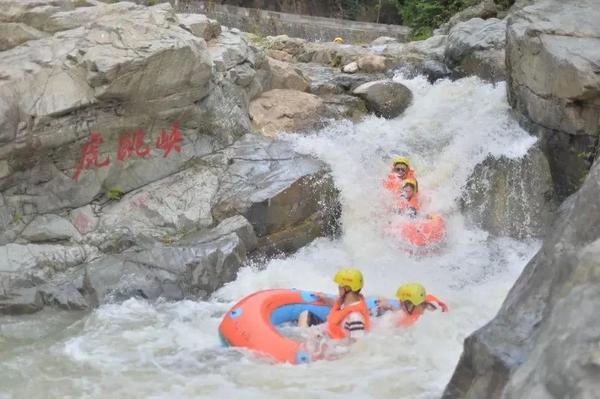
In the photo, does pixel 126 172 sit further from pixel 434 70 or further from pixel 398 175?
pixel 434 70

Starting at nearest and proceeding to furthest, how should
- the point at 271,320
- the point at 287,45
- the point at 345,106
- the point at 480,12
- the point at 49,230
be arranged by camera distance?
1. the point at 271,320
2. the point at 49,230
3. the point at 345,106
4. the point at 287,45
5. the point at 480,12

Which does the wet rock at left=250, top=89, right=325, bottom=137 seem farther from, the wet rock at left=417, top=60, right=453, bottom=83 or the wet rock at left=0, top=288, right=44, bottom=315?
the wet rock at left=0, top=288, right=44, bottom=315

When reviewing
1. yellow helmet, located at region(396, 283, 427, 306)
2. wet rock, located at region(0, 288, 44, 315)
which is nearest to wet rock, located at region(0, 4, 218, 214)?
wet rock, located at region(0, 288, 44, 315)

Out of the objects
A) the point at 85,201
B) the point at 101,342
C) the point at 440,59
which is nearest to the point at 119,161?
the point at 85,201

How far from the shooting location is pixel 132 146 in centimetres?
816

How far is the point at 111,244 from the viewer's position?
7613 mm

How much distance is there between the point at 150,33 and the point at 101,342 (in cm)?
403

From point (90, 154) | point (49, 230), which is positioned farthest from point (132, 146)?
point (49, 230)

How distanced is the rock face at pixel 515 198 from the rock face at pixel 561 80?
24 centimetres

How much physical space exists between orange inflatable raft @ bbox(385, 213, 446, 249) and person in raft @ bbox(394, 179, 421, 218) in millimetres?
309

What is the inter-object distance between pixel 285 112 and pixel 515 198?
3686mm

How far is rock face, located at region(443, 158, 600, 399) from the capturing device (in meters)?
2.12

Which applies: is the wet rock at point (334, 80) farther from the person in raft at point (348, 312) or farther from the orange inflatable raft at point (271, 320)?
the person in raft at point (348, 312)

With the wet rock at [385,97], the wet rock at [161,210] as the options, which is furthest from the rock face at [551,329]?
the wet rock at [385,97]
